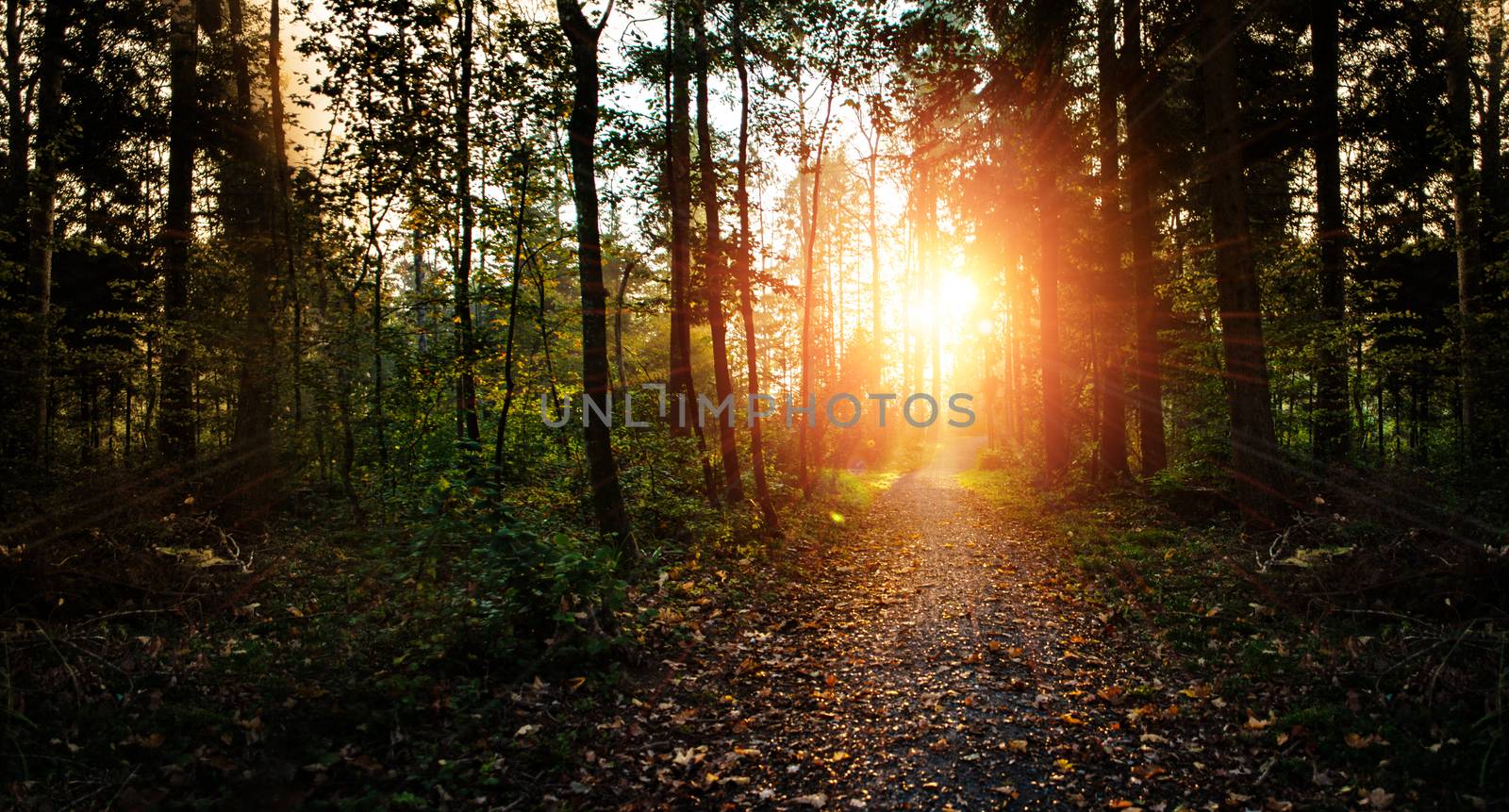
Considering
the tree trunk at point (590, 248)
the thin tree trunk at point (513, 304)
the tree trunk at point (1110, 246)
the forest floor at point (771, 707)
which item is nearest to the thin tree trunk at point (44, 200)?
the forest floor at point (771, 707)

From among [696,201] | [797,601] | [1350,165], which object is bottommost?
[797,601]

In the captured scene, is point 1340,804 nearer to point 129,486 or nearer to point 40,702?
point 40,702

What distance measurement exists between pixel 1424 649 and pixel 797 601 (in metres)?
5.45

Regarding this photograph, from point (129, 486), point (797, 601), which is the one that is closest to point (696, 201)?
point (797, 601)

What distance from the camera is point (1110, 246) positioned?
49.3ft

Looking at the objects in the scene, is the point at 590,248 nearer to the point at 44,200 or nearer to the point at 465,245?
the point at 465,245

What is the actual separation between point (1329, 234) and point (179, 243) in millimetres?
20950

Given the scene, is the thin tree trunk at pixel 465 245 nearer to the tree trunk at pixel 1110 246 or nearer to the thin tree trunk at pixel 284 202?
the thin tree trunk at pixel 284 202

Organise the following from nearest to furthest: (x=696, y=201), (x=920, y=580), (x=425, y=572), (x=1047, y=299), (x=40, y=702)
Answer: (x=40, y=702)
(x=425, y=572)
(x=920, y=580)
(x=696, y=201)
(x=1047, y=299)

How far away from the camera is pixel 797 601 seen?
A: 7805mm

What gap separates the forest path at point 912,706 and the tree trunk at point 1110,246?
7.38 metres

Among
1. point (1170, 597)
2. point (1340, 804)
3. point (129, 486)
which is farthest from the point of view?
point (129, 486)

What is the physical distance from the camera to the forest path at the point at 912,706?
3771 mm

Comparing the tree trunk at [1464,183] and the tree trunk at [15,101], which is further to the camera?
the tree trunk at [15,101]
